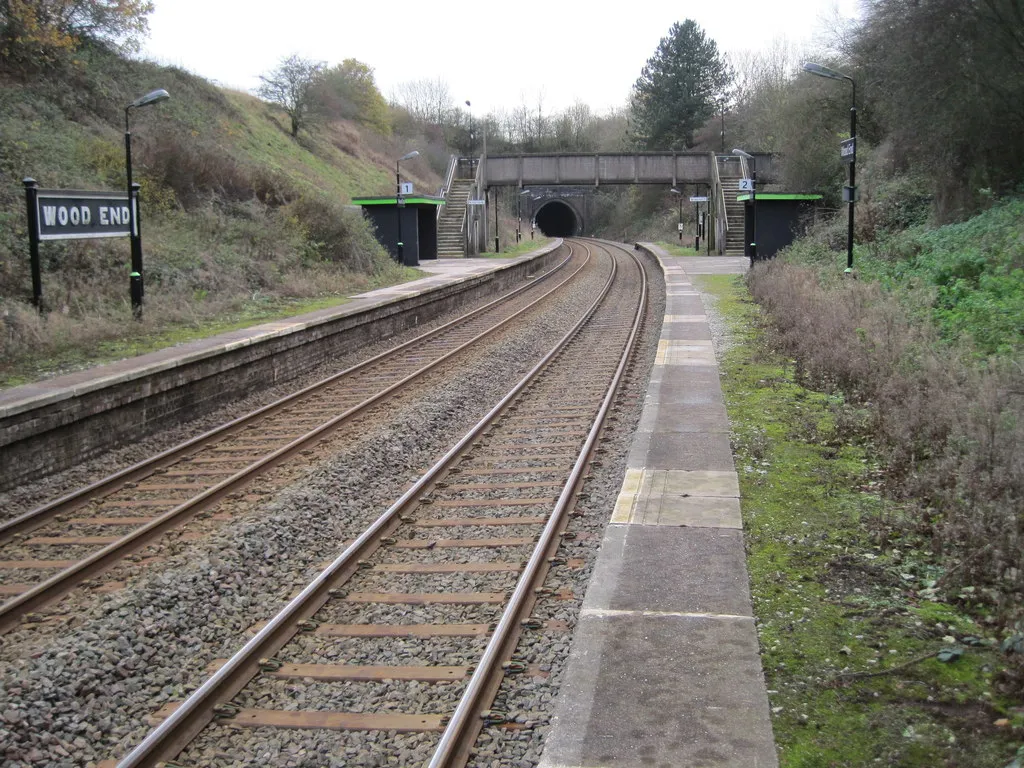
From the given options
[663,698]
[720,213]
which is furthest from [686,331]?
[720,213]

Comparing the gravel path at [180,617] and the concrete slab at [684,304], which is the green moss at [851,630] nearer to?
the gravel path at [180,617]

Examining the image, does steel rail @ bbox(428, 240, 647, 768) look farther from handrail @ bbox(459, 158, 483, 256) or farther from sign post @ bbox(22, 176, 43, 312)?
handrail @ bbox(459, 158, 483, 256)

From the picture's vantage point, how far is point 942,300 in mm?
14477

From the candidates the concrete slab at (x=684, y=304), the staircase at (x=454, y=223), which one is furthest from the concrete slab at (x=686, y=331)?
the staircase at (x=454, y=223)

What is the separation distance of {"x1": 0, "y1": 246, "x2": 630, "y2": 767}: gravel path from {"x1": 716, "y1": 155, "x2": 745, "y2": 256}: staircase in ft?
124

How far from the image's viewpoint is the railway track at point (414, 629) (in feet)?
15.7

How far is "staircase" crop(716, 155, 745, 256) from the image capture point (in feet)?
152

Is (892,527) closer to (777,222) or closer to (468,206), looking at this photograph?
(777,222)

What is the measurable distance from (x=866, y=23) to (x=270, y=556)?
23514mm

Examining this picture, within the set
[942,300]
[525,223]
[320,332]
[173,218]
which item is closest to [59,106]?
[173,218]

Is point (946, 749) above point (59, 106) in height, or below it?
below

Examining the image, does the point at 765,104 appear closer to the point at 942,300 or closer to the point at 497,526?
the point at 942,300

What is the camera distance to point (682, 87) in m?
67.6

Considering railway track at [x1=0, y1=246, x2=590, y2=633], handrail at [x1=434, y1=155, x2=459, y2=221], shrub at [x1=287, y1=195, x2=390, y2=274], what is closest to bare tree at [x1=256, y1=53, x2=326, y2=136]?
handrail at [x1=434, y1=155, x2=459, y2=221]
